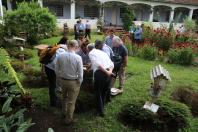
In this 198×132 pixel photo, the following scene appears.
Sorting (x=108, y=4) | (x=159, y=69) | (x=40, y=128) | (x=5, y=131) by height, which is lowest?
(x=40, y=128)

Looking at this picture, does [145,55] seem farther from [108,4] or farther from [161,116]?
[108,4]

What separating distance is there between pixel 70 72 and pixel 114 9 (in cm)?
2533

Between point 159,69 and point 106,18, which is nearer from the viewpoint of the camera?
point 159,69

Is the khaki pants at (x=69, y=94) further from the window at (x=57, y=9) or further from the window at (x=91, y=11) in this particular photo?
the window at (x=91, y=11)

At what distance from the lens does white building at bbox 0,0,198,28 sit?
2698cm

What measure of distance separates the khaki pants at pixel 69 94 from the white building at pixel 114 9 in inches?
784

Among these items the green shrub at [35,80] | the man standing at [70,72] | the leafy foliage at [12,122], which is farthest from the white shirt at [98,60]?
the green shrub at [35,80]

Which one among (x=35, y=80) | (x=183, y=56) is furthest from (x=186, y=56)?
(x=35, y=80)

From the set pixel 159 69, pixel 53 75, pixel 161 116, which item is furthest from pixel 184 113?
pixel 53 75

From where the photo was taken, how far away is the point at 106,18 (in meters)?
30.0

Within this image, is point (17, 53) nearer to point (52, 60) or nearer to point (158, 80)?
point (52, 60)

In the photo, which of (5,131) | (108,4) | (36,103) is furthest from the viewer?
(108,4)

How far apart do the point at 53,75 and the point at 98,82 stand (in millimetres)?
1262

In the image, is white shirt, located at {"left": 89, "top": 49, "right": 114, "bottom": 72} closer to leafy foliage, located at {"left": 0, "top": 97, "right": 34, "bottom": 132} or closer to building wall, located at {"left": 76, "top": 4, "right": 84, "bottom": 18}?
leafy foliage, located at {"left": 0, "top": 97, "right": 34, "bottom": 132}
